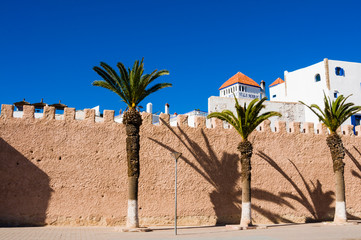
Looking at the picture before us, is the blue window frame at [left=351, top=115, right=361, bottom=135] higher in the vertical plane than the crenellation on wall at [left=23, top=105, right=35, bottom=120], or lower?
higher

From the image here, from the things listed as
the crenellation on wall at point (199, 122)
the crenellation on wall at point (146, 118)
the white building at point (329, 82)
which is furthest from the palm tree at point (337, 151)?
the white building at point (329, 82)

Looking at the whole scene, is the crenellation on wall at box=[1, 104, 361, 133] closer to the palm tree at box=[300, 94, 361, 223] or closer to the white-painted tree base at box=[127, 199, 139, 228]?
the palm tree at box=[300, 94, 361, 223]

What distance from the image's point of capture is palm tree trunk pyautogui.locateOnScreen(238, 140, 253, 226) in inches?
641

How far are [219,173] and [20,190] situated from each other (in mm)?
9273

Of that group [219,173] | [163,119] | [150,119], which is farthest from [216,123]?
[150,119]

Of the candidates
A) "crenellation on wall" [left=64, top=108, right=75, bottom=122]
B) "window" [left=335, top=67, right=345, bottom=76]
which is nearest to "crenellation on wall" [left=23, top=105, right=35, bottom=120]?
"crenellation on wall" [left=64, top=108, right=75, bottom=122]

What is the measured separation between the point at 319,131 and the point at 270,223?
663 centimetres

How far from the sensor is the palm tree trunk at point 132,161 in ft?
48.2

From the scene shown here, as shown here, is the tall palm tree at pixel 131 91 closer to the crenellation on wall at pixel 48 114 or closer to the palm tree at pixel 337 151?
the crenellation on wall at pixel 48 114

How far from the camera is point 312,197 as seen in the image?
19.9 meters

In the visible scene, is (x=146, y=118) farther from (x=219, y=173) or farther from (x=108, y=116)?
(x=219, y=173)

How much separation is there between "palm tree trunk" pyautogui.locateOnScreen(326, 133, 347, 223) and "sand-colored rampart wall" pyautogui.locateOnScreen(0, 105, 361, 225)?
1687 mm

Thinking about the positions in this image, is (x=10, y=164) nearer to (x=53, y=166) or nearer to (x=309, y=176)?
(x=53, y=166)

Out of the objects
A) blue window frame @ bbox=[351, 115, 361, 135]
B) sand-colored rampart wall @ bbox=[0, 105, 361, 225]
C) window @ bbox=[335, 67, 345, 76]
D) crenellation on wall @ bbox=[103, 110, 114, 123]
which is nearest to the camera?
sand-colored rampart wall @ bbox=[0, 105, 361, 225]
